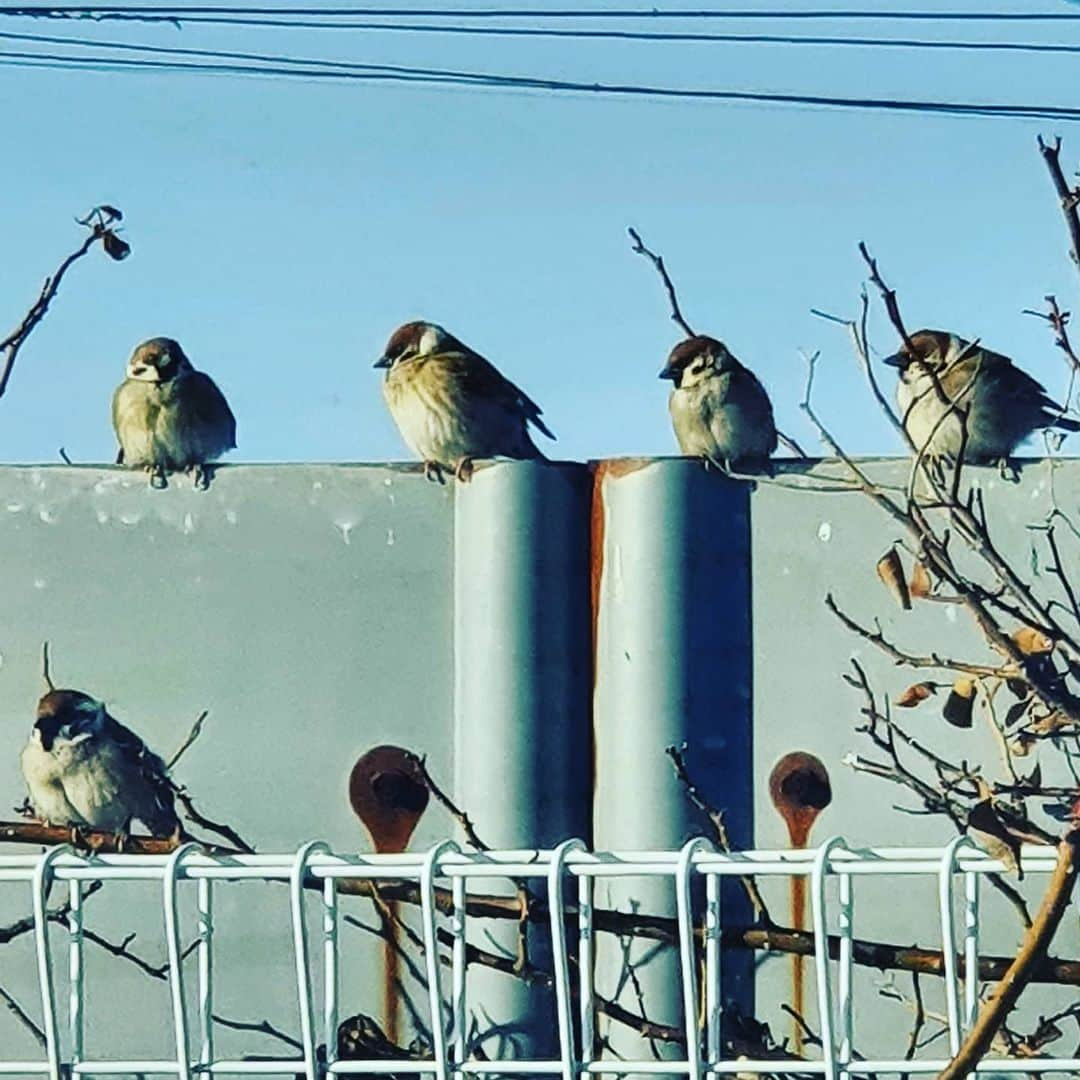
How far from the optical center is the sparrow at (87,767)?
254cm

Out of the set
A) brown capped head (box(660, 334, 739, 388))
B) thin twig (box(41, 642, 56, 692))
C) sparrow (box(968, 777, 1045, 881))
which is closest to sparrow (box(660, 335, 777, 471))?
brown capped head (box(660, 334, 739, 388))

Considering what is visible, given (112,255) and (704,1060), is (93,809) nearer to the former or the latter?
(112,255)

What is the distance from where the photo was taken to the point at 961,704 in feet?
7.18

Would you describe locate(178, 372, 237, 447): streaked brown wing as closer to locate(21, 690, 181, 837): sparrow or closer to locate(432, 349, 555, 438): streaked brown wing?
locate(432, 349, 555, 438): streaked brown wing

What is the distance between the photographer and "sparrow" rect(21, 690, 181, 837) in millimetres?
2537

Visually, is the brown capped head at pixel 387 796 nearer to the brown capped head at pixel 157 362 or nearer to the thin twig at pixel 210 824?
the thin twig at pixel 210 824

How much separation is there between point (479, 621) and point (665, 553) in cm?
21

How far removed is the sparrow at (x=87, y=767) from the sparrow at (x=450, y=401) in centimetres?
150

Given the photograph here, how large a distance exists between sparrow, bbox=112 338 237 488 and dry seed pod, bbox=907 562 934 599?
2.99 m

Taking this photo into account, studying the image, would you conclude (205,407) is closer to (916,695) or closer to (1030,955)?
(916,695)

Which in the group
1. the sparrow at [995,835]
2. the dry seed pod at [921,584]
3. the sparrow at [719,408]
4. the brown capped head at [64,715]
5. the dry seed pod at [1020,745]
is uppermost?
the sparrow at [719,408]

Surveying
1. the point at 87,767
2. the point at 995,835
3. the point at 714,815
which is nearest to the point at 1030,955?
the point at 995,835

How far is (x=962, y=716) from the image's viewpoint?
2.18 metres

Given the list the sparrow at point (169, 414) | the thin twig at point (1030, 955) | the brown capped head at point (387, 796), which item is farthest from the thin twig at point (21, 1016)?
the sparrow at point (169, 414)
